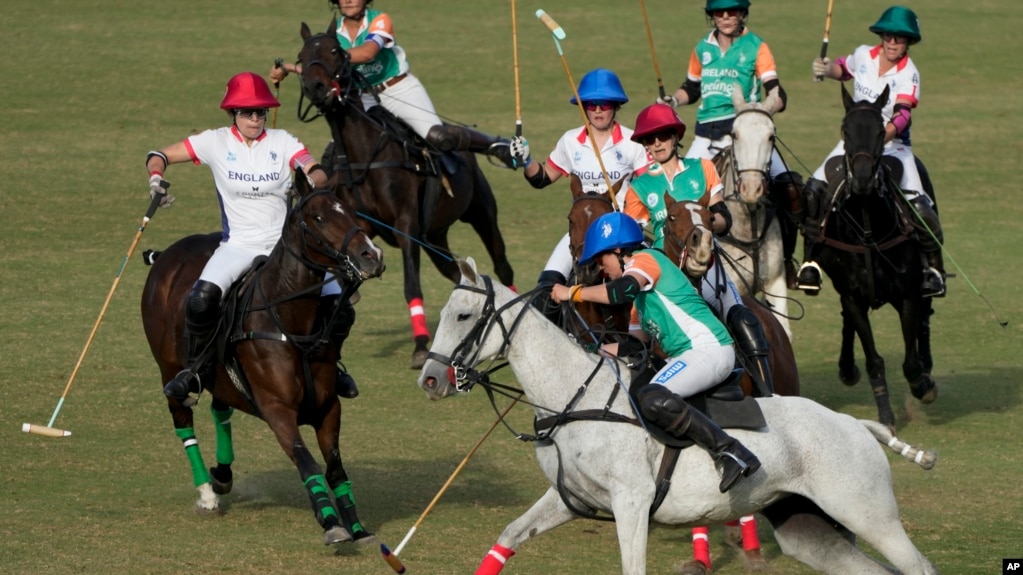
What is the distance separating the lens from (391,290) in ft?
62.2

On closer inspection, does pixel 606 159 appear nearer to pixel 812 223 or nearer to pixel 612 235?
pixel 612 235

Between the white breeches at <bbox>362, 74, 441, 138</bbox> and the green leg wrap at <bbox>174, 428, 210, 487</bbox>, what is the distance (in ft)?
18.0

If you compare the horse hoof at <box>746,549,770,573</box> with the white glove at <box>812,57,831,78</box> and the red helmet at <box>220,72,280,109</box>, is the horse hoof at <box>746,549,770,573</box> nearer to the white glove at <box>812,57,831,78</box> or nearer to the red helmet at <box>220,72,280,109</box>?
the red helmet at <box>220,72,280,109</box>

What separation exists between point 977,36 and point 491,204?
1936 cm

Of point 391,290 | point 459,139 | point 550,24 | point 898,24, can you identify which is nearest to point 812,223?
point 898,24

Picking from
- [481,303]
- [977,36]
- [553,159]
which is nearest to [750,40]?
[553,159]

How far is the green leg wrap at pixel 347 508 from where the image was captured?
9.98m

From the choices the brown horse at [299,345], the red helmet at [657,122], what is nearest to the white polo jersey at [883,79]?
the red helmet at [657,122]

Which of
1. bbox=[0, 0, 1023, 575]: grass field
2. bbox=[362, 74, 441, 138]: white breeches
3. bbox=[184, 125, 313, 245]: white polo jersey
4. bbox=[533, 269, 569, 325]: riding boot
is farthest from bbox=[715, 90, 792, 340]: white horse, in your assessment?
bbox=[362, 74, 441, 138]: white breeches

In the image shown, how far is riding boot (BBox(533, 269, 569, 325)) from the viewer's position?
9573mm

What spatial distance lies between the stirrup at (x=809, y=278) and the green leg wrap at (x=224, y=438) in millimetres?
5095

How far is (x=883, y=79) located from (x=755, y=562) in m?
5.53

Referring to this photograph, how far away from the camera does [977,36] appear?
33.2 meters

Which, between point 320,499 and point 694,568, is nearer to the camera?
point 694,568
